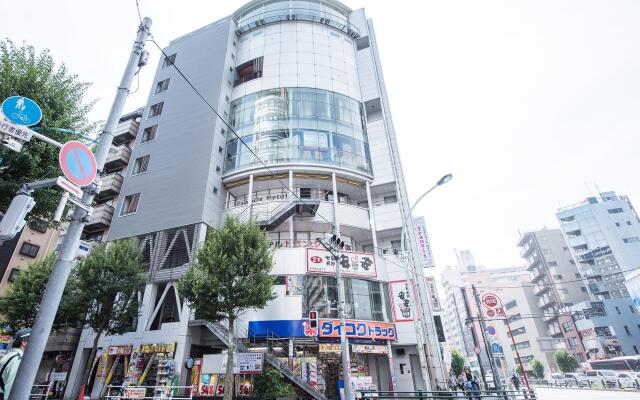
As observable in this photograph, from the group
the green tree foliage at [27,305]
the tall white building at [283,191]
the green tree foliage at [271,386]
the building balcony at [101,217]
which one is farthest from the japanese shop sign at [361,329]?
the building balcony at [101,217]

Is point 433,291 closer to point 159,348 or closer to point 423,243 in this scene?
point 423,243

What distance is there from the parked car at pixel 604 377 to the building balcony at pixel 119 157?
2204 inches

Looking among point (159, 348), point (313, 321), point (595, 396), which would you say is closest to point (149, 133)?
point (159, 348)

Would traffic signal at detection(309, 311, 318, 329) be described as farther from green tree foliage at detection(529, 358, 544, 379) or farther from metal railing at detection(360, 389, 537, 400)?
green tree foliage at detection(529, 358, 544, 379)

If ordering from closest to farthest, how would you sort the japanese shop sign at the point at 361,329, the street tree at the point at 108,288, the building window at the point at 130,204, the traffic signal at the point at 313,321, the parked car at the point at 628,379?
1. the traffic signal at the point at 313,321
2. the street tree at the point at 108,288
3. the japanese shop sign at the point at 361,329
4. the parked car at the point at 628,379
5. the building window at the point at 130,204

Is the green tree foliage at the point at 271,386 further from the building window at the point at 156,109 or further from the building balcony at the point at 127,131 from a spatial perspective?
the building balcony at the point at 127,131

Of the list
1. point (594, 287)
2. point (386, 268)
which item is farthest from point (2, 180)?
point (594, 287)

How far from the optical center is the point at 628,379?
29.7 m

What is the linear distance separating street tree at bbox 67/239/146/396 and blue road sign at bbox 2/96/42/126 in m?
18.8

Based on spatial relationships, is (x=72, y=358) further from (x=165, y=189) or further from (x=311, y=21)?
(x=311, y=21)

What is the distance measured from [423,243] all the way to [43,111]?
3015cm

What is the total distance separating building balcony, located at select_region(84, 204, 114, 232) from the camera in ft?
99.3

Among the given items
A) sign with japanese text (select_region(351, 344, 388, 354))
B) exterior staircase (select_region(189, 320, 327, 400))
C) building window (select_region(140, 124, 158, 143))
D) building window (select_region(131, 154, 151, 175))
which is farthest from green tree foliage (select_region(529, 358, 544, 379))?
building window (select_region(140, 124, 158, 143))

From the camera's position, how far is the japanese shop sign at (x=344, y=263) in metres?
23.6
